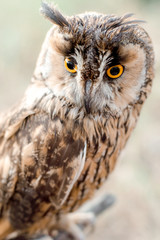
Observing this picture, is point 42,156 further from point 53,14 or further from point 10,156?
point 53,14

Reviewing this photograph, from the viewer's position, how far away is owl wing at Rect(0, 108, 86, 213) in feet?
3.88

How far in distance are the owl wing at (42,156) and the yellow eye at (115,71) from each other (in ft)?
0.85

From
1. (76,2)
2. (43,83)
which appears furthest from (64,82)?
(76,2)

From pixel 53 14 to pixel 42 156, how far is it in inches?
19.0

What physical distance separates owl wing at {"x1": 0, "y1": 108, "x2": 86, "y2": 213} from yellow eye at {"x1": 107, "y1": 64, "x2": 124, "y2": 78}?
26 centimetres

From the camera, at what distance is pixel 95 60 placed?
985 mm

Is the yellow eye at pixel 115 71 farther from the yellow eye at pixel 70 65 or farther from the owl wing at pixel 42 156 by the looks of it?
the owl wing at pixel 42 156

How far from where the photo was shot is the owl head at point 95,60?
0.99m

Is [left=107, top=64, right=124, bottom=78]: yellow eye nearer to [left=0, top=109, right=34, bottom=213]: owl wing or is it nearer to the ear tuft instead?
the ear tuft

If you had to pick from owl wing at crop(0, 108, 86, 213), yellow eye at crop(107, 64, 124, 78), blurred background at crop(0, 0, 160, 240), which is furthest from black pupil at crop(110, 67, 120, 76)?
blurred background at crop(0, 0, 160, 240)

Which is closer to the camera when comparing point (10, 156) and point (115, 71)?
point (115, 71)

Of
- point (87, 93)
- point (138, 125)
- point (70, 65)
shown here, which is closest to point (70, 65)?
point (70, 65)

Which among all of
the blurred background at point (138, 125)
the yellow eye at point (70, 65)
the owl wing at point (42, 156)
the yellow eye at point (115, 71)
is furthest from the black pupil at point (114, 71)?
the blurred background at point (138, 125)

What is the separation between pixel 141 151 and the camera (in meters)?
2.90
